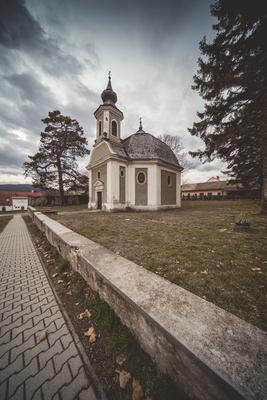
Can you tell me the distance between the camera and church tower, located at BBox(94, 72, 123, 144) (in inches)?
732

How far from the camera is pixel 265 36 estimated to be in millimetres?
7902

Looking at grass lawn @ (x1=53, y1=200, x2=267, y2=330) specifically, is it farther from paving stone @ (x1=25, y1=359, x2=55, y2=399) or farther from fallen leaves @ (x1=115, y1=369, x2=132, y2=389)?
paving stone @ (x1=25, y1=359, x2=55, y2=399)

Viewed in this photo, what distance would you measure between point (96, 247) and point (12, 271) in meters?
2.50

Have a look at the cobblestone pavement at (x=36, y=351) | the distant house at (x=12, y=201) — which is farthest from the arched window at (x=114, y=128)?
the distant house at (x=12, y=201)

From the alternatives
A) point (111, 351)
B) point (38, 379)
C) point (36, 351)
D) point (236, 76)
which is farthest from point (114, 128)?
point (38, 379)

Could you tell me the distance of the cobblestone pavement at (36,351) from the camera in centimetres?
153

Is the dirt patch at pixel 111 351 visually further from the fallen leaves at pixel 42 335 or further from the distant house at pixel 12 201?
the distant house at pixel 12 201

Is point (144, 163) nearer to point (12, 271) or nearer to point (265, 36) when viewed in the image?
point (265, 36)

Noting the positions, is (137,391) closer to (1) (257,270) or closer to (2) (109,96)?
(1) (257,270)

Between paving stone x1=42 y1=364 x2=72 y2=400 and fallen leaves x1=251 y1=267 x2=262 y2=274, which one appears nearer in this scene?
paving stone x1=42 y1=364 x2=72 y2=400

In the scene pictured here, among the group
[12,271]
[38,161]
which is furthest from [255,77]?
[38,161]

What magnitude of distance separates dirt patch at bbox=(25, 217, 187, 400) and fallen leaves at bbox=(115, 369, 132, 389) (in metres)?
0.02

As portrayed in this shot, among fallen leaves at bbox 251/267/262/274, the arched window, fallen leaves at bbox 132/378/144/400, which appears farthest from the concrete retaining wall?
the arched window

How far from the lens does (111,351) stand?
5.99 feet
